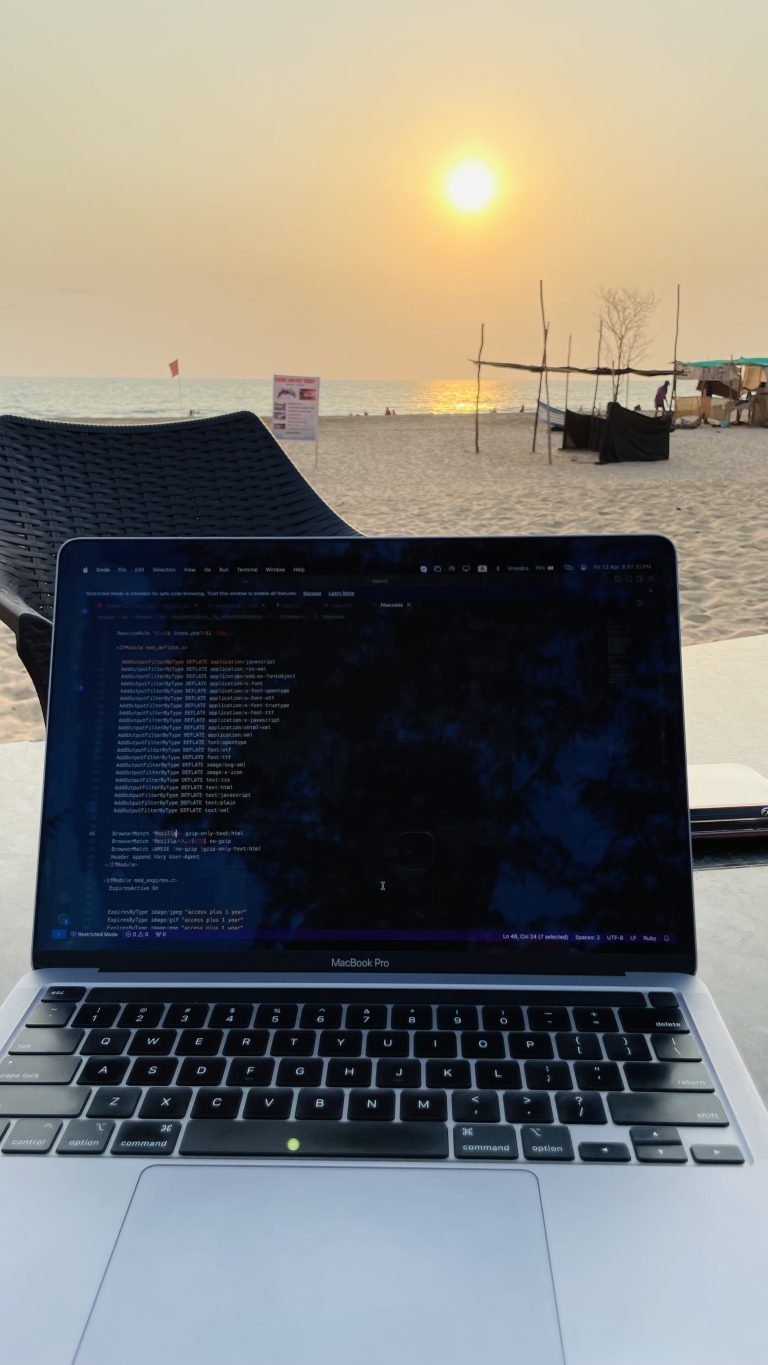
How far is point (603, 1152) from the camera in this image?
0.46 m

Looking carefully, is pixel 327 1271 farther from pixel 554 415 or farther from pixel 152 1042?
pixel 554 415

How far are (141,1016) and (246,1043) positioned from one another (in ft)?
0.27

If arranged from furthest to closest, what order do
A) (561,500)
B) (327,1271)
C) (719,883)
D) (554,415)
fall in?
(554,415) → (561,500) → (719,883) → (327,1271)

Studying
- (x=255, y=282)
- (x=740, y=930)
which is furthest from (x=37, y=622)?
(x=255, y=282)

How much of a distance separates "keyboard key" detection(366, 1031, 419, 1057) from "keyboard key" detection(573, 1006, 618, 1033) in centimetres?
12

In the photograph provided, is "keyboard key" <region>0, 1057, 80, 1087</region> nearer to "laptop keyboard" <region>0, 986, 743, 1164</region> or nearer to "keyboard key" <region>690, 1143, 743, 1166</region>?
"laptop keyboard" <region>0, 986, 743, 1164</region>

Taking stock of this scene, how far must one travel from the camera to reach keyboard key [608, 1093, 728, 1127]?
0.48 meters

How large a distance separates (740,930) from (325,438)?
702 inches

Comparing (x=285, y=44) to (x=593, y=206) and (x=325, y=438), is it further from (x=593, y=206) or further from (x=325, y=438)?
(x=593, y=206)

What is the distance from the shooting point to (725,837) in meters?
0.82

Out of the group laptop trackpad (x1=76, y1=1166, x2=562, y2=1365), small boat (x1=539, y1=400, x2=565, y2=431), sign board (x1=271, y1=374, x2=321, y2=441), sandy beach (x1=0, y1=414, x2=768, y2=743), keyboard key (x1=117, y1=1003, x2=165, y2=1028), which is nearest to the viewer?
laptop trackpad (x1=76, y1=1166, x2=562, y2=1365)

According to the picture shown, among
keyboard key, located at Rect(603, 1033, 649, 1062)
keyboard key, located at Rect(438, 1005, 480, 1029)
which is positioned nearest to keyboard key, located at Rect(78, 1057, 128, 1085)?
keyboard key, located at Rect(438, 1005, 480, 1029)

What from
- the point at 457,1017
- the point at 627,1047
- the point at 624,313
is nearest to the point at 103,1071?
the point at 457,1017

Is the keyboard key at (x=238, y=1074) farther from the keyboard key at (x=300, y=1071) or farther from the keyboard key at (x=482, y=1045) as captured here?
the keyboard key at (x=482, y=1045)
